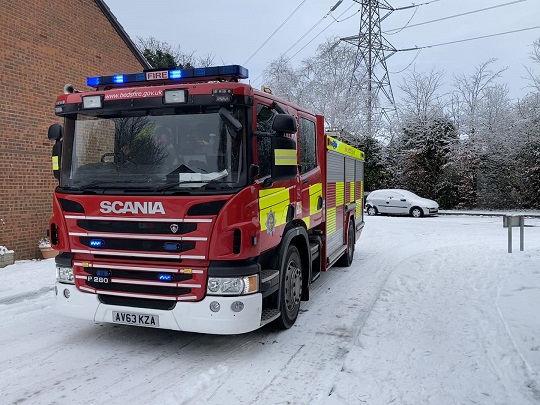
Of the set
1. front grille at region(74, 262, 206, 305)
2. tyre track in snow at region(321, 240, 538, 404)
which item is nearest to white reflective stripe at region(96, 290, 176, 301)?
front grille at region(74, 262, 206, 305)

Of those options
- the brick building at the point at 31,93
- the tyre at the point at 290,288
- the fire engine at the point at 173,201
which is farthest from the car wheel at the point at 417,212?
the fire engine at the point at 173,201

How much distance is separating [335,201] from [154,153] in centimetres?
404

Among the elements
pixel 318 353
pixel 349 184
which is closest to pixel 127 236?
pixel 318 353

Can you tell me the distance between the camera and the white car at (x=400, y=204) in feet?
71.5

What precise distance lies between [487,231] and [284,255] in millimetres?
12957

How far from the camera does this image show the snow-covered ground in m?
3.75

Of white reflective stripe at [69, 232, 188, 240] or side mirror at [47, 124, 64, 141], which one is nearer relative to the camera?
white reflective stripe at [69, 232, 188, 240]

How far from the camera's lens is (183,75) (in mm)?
4715

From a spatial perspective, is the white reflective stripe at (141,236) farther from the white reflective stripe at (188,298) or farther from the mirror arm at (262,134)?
the mirror arm at (262,134)

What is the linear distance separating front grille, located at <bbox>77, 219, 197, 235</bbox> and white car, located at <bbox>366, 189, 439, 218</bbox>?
19.2 m

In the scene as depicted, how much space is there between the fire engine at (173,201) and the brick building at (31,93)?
480 cm

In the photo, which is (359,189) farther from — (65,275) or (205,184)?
(65,275)

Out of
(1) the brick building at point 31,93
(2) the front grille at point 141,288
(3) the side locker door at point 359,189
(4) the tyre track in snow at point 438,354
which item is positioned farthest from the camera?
(3) the side locker door at point 359,189

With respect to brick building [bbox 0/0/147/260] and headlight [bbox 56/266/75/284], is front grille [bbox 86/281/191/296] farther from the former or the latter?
brick building [bbox 0/0/147/260]
